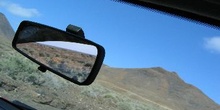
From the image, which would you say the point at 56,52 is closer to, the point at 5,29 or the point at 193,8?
the point at 193,8

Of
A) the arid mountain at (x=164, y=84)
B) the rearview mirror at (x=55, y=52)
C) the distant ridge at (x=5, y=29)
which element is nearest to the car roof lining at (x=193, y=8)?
the rearview mirror at (x=55, y=52)

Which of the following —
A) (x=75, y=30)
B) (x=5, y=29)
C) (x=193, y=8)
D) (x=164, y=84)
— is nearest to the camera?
(x=75, y=30)

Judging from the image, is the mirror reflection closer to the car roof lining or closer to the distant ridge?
the car roof lining

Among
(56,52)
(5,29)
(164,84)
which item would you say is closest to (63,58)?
(56,52)

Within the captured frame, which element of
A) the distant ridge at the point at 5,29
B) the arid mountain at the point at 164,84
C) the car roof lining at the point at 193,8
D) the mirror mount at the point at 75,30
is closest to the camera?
the mirror mount at the point at 75,30

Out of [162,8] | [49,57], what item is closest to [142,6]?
[162,8]

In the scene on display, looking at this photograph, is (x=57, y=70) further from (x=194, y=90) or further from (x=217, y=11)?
(x=194, y=90)

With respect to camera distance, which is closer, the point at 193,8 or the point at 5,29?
the point at 193,8

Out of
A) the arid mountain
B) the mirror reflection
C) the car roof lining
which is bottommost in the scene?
the arid mountain

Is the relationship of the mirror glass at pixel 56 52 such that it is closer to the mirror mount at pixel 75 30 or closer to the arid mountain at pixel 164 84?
the mirror mount at pixel 75 30

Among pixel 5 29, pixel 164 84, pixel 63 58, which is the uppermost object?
pixel 63 58

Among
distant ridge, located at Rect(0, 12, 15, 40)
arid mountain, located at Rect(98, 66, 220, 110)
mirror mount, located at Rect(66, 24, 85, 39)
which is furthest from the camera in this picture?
distant ridge, located at Rect(0, 12, 15, 40)

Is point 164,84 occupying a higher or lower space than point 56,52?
lower

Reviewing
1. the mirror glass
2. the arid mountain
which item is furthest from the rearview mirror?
the arid mountain
